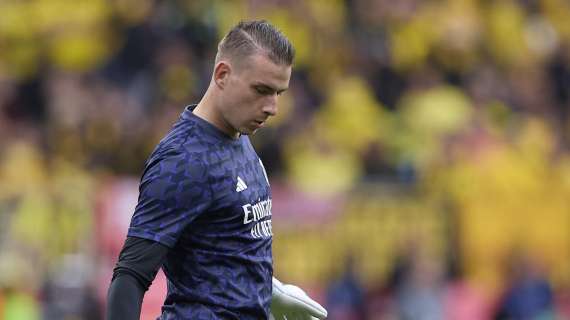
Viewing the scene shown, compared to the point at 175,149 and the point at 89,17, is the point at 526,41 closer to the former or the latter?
the point at 89,17

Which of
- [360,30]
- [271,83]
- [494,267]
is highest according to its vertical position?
[271,83]

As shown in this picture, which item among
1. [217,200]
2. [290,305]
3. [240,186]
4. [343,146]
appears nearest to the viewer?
[217,200]

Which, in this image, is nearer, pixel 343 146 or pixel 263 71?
pixel 263 71

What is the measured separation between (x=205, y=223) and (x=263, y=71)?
56cm

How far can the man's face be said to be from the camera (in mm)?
4379

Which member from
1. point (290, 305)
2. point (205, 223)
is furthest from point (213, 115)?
point (290, 305)

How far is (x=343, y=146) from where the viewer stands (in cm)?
1200

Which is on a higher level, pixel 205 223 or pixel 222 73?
pixel 222 73

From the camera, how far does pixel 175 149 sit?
429cm

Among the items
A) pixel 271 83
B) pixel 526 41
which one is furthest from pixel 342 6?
pixel 271 83

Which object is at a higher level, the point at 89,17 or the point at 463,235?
the point at 89,17

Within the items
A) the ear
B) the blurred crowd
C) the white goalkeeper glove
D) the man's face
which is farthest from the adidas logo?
the blurred crowd

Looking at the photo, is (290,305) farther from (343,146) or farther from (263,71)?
(343,146)

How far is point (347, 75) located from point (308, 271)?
3.18m
